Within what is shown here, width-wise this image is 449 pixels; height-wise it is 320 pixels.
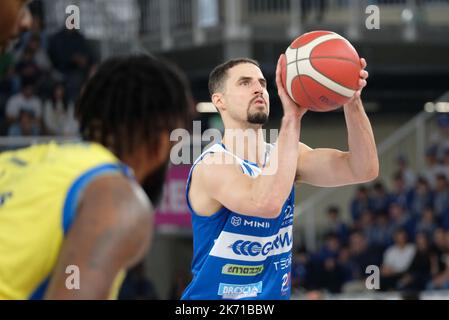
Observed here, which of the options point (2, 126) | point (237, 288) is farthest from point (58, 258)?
point (2, 126)

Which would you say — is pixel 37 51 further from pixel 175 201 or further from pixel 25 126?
pixel 175 201

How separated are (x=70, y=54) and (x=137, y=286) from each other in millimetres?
3681

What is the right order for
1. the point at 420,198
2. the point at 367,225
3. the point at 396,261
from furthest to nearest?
the point at 367,225
the point at 420,198
the point at 396,261

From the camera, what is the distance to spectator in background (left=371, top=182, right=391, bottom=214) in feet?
43.5

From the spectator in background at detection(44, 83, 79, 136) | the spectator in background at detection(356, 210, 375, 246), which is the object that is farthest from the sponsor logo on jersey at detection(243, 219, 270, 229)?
the spectator in background at detection(44, 83, 79, 136)

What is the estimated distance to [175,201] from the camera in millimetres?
12570

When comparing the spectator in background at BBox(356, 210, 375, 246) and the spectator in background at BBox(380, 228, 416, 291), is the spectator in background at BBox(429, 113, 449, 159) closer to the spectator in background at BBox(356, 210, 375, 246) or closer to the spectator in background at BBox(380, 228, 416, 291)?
the spectator in background at BBox(356, 210, 375, 246)

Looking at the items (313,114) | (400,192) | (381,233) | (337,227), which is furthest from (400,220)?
(313,114)

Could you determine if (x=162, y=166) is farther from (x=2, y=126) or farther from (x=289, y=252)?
(x=2, y=126)

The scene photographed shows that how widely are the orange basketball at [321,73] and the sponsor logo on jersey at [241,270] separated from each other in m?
0.85

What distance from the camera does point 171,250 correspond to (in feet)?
48.2

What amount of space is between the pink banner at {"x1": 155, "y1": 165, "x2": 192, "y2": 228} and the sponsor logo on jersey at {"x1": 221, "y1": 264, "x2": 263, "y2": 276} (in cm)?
785

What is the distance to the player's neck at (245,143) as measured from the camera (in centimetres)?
480
